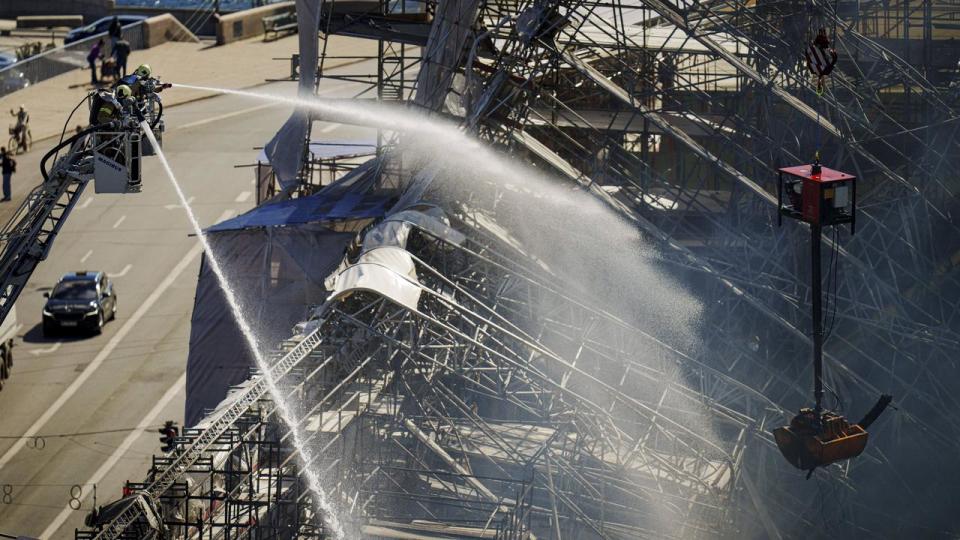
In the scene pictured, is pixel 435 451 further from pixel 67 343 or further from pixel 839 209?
pixel 67 343

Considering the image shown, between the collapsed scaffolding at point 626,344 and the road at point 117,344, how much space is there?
28.7 ft

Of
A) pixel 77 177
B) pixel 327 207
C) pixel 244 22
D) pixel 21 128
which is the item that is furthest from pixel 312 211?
pixel 244 22

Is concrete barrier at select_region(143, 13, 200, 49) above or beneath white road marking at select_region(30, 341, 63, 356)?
above

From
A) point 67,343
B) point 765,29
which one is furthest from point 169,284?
point 765,29

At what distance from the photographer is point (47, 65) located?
73000mm

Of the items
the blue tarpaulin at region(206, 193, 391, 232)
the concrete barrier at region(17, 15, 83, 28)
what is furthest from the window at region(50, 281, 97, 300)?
the concrete barrier at region(17, 15, 83, 28)

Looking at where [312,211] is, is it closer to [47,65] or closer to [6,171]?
[6,171]

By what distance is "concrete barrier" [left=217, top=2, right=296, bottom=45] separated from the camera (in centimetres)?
8056

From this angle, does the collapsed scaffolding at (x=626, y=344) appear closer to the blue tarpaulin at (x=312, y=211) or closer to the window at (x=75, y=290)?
the blue tarpaulin at (x=312, y=211)

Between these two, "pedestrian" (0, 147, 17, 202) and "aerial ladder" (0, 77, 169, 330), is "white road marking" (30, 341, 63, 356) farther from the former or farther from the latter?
"aerial ladder" (0, 77, 169, 330)

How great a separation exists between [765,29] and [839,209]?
9054mm

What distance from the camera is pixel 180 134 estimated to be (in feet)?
222

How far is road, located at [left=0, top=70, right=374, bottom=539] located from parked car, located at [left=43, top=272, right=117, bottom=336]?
48 cm

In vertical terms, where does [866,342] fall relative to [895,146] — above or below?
below
